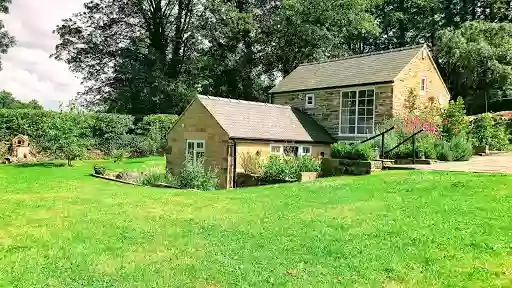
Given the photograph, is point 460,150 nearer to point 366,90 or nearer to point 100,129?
point 366,90

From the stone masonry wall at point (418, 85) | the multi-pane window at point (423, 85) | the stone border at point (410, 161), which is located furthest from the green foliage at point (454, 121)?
the stone border at point (410, 161)

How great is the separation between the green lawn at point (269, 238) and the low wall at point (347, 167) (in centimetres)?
485

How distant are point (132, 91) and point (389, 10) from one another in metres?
33.0

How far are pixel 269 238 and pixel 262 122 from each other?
55.8 ft

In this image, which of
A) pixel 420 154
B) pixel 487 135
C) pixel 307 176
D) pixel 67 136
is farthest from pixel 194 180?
pixel 487 135

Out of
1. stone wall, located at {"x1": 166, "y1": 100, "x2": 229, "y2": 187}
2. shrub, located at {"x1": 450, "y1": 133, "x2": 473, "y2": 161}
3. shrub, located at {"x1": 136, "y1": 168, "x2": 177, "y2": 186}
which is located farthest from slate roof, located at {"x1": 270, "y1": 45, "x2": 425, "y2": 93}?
shrub, located at {"x1": 136, "y1": 168, "x2": 177, "y2": 186}

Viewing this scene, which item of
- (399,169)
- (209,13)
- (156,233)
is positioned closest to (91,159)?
(209,13)

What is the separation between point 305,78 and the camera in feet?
106

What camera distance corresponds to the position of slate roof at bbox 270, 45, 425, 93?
27062 mm

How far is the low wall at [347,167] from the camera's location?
757 inches

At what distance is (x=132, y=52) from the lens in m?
Result: 45.1

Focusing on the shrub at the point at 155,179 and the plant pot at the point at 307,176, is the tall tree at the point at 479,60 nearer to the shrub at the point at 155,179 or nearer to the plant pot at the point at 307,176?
the plant pot at the point at 307,176

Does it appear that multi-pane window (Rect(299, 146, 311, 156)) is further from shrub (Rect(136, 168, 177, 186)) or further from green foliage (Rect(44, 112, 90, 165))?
green foliage (Rect(44, 112, 90, 165))

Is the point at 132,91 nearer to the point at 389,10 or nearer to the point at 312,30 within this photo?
the point at 312,30
